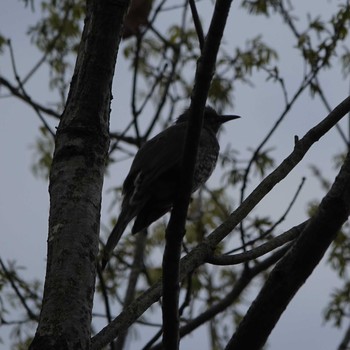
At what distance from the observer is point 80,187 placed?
2848 mm

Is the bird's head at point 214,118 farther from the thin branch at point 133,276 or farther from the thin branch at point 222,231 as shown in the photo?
the thin branch at point 222,231

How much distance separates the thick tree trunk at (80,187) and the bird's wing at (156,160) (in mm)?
1475

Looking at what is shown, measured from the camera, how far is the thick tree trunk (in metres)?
2.55

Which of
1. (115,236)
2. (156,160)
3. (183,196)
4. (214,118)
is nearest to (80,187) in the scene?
(183,196)

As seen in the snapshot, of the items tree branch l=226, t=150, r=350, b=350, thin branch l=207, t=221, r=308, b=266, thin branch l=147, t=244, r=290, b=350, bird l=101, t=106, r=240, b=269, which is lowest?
tree branch l=226, t=150, r=350, b=350

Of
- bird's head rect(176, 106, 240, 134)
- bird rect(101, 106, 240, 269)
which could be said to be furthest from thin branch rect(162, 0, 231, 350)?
bird's head rect(176, 106, 240, 134)

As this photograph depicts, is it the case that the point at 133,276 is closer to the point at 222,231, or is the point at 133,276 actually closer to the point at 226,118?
the point at 226,118

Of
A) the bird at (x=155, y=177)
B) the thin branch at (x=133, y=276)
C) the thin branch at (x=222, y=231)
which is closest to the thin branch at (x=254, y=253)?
the thin branch at (x=222, y=231)

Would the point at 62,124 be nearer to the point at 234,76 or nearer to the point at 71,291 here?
the point at 71,291

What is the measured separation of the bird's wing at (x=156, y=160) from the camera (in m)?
4.58

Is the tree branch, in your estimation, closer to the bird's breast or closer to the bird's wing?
the bird's wing

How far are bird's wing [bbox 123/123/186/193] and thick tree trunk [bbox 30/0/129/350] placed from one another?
4.84ft

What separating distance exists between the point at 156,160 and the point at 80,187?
1838mm

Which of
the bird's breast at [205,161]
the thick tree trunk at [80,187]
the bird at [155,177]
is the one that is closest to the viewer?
the thick tree trunk at [80,187]
